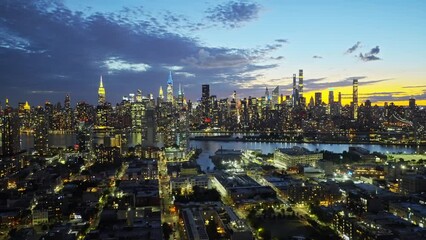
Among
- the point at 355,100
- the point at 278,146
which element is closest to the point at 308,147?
the point at 278,146

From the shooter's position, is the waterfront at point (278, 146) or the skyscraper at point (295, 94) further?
the skyscraper at point (295, 94)

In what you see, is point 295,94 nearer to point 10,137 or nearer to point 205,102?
point 205,102

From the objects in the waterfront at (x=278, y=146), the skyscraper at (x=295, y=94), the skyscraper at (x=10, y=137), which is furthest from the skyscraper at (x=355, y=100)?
the skyscraper at (x=10, y=137)

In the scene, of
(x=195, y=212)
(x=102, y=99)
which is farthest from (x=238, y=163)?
(x=102, y=99)

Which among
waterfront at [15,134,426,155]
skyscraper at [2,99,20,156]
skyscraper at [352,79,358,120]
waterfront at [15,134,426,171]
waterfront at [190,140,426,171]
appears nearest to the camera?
skyscraper at [2,99,20,156]

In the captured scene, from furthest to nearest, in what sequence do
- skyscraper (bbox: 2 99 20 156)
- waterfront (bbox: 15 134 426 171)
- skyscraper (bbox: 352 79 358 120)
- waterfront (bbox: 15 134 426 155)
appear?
skyscraper (bbox: 352 79 358 120) < waterfront (bbox: 15 134 426 155) < waterfront (bbox: 15 134 426 171) < skyscraper (bbox: 2 99 20 156)

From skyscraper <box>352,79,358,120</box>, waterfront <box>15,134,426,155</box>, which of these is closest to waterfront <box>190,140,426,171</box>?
Result: waterfront <box>15,134,426,155</box>

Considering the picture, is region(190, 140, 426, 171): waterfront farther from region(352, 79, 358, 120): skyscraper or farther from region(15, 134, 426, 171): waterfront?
region(352, 79, 358, 120): skyscraper

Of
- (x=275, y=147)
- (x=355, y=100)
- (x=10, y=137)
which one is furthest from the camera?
(x=355, y=100)

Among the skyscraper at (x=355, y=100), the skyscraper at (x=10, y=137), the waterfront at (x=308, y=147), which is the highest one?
the skyscraper at (x=355, y=100)

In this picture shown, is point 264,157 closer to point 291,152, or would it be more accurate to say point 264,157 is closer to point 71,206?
point 291,152

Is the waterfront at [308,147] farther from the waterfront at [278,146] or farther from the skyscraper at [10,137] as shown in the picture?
the skyscraper at [10,137]
